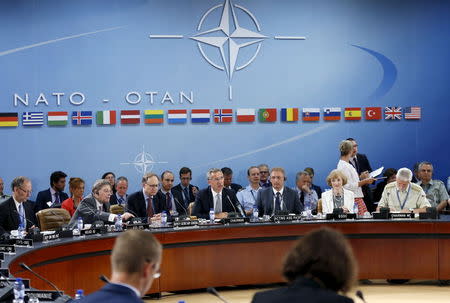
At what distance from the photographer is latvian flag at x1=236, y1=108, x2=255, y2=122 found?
372 inches

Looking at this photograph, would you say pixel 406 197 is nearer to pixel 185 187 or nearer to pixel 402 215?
pixel 402 215

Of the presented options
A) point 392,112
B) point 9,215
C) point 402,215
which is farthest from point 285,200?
point 392,112

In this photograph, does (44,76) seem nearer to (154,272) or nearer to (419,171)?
(419,171)

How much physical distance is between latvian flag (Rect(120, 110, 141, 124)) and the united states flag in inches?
139

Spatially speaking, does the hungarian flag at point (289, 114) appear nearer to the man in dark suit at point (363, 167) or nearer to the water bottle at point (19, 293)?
the man in dark suit at point (363, 167)

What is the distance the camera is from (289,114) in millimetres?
9570

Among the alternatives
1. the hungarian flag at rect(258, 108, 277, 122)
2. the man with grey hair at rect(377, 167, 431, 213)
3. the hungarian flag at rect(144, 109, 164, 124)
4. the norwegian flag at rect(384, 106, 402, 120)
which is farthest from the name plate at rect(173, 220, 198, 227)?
the norwegian flag at rect(384, 106, 402, 120)

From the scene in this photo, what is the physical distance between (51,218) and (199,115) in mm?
3143

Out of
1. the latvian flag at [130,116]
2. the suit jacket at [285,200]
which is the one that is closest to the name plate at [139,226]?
the suit jacket at [285,200]

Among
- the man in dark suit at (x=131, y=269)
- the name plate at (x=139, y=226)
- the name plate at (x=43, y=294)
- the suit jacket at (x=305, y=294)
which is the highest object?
the man in dark suit at (x=131, y=269)

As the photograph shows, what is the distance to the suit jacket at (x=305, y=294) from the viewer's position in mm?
2059

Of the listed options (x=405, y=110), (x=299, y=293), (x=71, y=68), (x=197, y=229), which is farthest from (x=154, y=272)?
(x=405, y=110)

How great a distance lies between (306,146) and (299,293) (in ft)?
24.9

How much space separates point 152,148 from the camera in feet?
30.4
